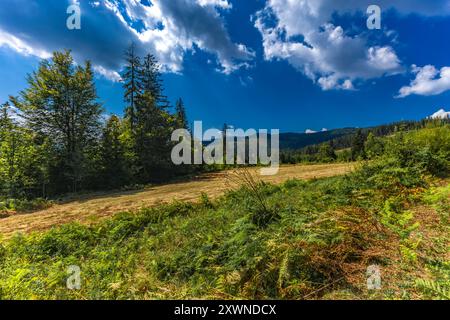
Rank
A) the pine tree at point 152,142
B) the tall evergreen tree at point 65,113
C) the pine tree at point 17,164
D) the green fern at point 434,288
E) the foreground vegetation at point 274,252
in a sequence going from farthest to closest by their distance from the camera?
the pine tree at point 152,142, the tall evergreen tree at point 65,113, the pine tree at point 17,164, the foreground vegetation at point 274,252, the green fern at point 434,288

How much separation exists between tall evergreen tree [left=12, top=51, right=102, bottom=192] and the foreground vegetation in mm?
12990

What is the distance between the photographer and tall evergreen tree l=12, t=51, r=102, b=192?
17.4m

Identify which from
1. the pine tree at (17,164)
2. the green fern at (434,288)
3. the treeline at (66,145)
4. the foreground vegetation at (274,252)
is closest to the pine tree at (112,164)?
the treeline at (66,145)

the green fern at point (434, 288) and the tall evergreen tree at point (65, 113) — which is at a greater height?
the tall evergreen tree at point (65, 113)

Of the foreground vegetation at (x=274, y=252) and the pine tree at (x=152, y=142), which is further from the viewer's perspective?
the pine tree at (x=152, y=142)

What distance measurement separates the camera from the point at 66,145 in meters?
18.4

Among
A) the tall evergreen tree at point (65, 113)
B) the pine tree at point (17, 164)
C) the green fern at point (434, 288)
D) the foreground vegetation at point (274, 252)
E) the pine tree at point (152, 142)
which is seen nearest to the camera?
the green fern at point (434, 288)

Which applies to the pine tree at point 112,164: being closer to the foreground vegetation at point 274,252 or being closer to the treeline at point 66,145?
the treeline at point 66,145

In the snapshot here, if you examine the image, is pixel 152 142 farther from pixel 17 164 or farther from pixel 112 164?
pixel 17 164

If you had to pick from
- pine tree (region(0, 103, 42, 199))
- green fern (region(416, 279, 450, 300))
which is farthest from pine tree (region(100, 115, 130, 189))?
green fern (region(416, 279, 450, 300))

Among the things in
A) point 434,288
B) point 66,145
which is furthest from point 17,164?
point 434,288

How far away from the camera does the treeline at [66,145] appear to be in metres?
15.1

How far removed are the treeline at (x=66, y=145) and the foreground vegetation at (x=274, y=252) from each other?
11.6 m

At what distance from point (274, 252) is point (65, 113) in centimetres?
2120
